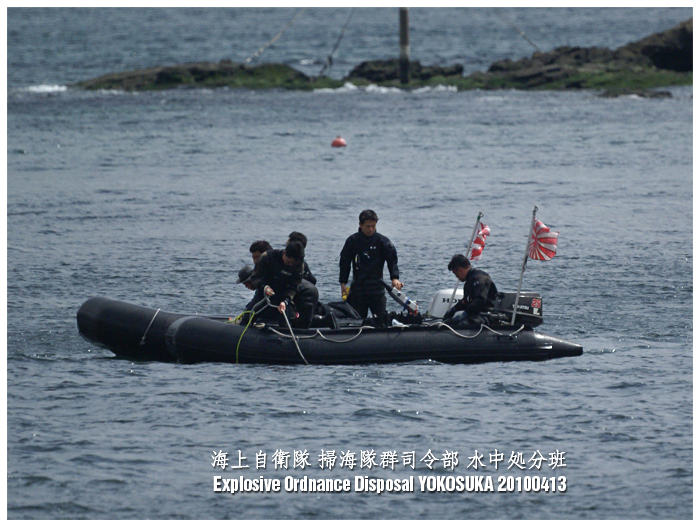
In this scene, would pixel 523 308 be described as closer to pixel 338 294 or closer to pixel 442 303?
pixel 442 303

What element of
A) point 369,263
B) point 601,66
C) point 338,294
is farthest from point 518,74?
point 369,263

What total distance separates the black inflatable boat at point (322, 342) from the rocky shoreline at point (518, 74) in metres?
33.0

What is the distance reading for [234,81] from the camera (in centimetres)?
4797

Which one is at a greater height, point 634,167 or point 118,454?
point 634,167

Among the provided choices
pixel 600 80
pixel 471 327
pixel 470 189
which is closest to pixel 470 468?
pixel 471 327

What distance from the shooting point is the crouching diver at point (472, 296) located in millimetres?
12398

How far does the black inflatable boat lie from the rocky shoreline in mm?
32973

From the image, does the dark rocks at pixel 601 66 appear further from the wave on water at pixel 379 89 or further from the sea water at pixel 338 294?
the sea water at pixel 338 294

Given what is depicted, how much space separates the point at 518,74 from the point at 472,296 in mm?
34802

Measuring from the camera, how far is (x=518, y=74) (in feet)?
150

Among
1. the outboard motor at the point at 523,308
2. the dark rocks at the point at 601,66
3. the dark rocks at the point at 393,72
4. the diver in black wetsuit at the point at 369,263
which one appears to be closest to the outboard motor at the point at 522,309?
the outboard motor at the point at 523,308

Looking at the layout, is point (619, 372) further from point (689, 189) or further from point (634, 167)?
point (634, 167)

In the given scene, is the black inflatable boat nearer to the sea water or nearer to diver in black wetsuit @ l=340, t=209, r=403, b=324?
the sea water

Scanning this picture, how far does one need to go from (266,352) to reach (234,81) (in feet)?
122
